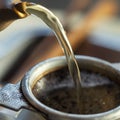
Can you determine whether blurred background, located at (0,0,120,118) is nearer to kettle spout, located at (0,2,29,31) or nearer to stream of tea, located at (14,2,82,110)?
stream of tea, located at (14,2,82,110)

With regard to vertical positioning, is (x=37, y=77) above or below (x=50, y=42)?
above

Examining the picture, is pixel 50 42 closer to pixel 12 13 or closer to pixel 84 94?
pixel 84 94

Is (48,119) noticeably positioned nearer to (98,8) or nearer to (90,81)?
(90,81)

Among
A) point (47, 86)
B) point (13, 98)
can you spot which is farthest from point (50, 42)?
point (13, 98)

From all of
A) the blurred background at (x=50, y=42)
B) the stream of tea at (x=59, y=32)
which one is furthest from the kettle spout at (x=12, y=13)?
the blurred background at (x=50, y=42)

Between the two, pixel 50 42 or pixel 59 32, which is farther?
pixel 50 42

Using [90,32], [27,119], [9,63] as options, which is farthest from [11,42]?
[27,119]

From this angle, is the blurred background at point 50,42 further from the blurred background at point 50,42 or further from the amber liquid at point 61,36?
the amber liquid at point 61,36
